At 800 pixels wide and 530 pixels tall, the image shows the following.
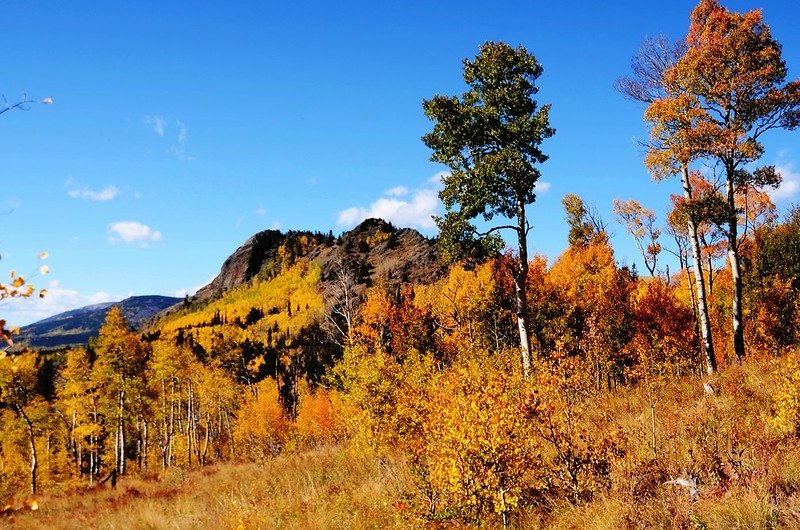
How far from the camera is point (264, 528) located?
44.1 feet

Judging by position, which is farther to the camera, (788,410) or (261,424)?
(261,424)

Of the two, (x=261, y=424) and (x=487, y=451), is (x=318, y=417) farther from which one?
(x=487, y=451)

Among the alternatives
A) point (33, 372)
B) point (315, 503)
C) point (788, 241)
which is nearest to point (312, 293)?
point (33, 372)

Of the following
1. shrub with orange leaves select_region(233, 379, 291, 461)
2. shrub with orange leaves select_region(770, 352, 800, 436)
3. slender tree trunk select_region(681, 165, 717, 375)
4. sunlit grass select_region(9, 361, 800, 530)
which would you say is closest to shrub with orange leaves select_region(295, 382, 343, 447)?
shrub with orange leaves select_region(233, 379, 291, 461)

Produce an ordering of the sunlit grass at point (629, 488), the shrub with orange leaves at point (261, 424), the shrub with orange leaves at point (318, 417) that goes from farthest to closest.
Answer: the shrub with orange leaves at point (261, 424), the shrub with orange leaves at point (318, 417), the sunlit grass at point (629, 488)

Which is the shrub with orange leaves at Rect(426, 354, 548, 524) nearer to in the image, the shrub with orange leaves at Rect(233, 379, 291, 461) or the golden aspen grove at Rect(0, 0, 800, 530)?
the golden aspen grove at Rect(0, 0, 800, 530)

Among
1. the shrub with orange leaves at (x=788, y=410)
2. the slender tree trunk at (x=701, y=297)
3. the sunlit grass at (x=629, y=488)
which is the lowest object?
the sunlit grass at (x=629, y=488)

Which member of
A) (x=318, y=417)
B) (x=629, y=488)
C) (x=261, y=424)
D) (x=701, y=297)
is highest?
(x=701, y=297)

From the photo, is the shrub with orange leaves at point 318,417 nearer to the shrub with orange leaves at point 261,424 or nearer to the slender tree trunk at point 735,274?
the shrub with orange leaves at point 261,424

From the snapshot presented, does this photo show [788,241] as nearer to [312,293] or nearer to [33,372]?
[33,372]

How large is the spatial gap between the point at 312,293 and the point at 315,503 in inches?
6766

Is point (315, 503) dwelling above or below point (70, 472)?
above

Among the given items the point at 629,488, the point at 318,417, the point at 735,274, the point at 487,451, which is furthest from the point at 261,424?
the point at 629,488

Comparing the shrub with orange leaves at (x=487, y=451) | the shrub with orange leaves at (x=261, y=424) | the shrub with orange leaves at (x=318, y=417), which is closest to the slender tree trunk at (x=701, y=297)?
the shrub with orange leaves at (x=487, y=451)
